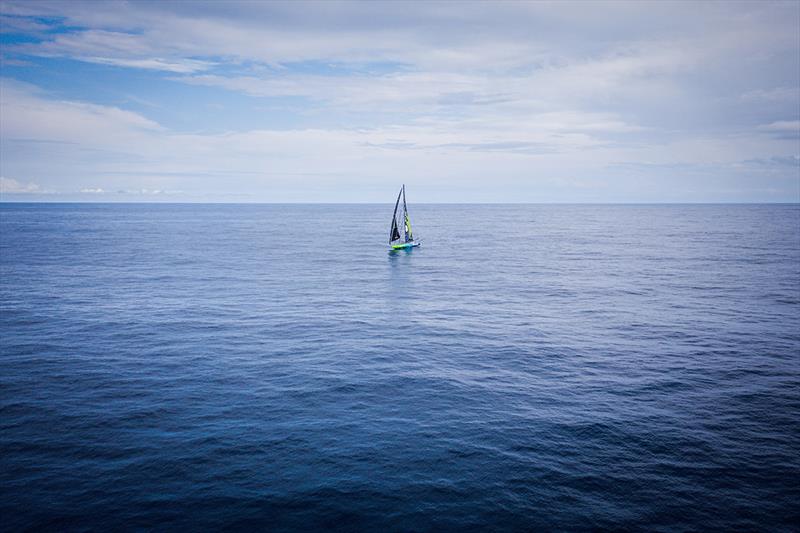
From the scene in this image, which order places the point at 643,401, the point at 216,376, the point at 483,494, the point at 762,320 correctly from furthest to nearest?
the point at 762,320 → the point at 216,376 → the point at 643,401 → the point at 483,494

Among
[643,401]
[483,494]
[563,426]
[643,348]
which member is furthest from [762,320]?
[483,494]

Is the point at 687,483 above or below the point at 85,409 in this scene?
below

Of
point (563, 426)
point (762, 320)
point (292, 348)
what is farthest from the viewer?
point (762, 320)

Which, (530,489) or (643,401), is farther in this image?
(643,401)

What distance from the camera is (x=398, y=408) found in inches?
1300

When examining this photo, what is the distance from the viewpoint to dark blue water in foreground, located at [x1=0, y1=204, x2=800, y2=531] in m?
22.8

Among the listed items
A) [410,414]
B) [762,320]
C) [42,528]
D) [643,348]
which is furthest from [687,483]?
[762,320]

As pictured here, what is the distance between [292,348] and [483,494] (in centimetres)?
2688

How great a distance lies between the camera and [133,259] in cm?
10475

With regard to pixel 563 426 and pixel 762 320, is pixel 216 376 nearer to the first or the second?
pixel 563 426

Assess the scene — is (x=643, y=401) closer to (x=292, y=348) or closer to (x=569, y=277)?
(x=292, y=348)

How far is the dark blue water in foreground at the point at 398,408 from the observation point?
74.7 feet

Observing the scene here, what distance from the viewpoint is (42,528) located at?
2102 centimetres

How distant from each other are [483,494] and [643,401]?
17.1 m
